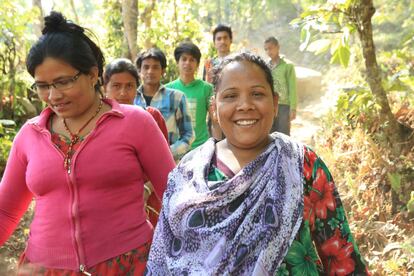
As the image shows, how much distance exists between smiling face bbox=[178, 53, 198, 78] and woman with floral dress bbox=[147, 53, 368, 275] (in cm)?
281

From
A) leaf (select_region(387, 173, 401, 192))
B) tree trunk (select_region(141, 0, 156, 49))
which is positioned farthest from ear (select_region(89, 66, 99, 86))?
tree trunk (select_region(141, 0, 156, 49))

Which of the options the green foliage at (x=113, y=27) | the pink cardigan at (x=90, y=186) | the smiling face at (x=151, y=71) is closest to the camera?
the pink cardigan at (x=90, y=186)

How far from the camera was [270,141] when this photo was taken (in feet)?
4.77

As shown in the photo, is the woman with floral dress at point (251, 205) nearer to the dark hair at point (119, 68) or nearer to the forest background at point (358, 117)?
the forest background at point (358, 117)

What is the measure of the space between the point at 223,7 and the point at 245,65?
33969mm

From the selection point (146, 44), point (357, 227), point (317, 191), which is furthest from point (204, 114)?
point (146, 44)

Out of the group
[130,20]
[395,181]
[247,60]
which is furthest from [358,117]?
[247,60]

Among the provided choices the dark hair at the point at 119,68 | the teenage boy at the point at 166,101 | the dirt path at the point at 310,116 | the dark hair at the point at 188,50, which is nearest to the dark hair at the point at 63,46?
the dark hair at the point at 119,68

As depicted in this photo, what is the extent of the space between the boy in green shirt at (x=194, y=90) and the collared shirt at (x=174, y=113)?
1.91 feet

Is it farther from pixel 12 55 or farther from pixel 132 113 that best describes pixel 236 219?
pixel 12 55

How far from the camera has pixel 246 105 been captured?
1.39m

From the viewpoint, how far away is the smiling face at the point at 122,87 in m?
2.86

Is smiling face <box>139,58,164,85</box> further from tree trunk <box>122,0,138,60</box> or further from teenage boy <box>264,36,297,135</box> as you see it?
tree trunk <box>122,0,138,60</box>

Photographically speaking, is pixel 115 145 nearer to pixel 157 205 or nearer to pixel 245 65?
pixel 245 65
